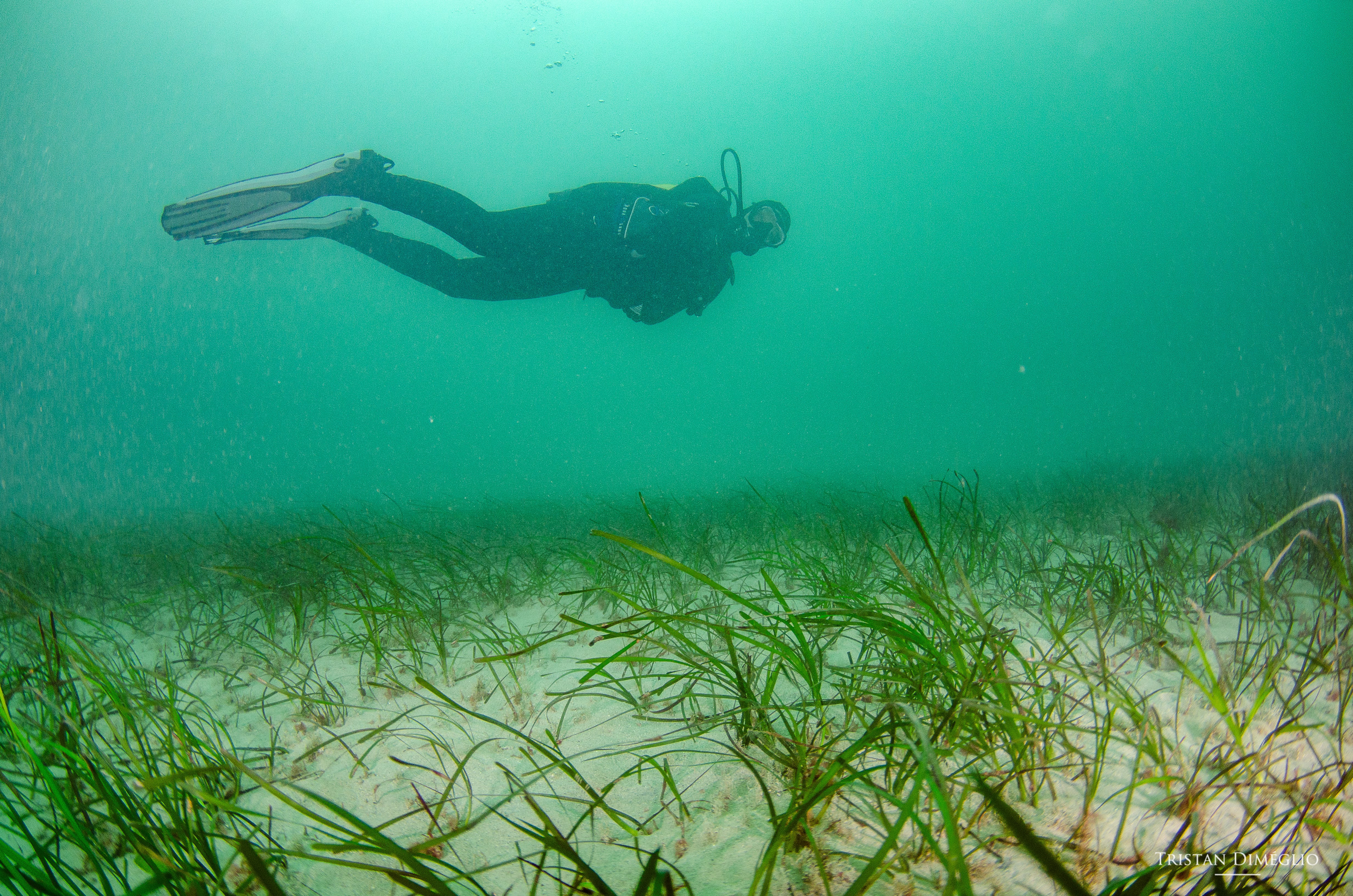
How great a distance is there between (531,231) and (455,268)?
1112 mm

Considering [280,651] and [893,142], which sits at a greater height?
[893,142]

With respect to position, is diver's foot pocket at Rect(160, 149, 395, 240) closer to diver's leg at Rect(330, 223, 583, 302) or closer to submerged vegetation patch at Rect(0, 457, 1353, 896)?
diver's leg at Rect(330, 223, 583, 302)

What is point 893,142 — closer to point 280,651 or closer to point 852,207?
point 852,207

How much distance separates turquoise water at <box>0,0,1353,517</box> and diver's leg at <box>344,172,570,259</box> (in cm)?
1317

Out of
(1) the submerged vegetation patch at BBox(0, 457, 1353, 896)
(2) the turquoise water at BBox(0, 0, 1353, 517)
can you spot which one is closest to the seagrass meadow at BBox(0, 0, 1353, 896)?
(1) the submerged vegetation patch at BBox(0, 457, 1353, 896)

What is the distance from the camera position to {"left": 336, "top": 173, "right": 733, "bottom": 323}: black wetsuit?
6059 mm

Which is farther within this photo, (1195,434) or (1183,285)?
(1183,285)

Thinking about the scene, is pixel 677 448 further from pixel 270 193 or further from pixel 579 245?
pixel 270 193

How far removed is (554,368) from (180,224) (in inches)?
2252

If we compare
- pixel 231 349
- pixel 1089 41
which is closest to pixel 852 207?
pixel 1089 41

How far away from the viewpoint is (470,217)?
5.95m

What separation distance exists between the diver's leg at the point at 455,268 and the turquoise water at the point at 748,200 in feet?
42.2

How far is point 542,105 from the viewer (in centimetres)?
3909

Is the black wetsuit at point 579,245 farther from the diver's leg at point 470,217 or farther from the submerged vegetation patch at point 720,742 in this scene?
the submerged vegetation patch at point 720,742
